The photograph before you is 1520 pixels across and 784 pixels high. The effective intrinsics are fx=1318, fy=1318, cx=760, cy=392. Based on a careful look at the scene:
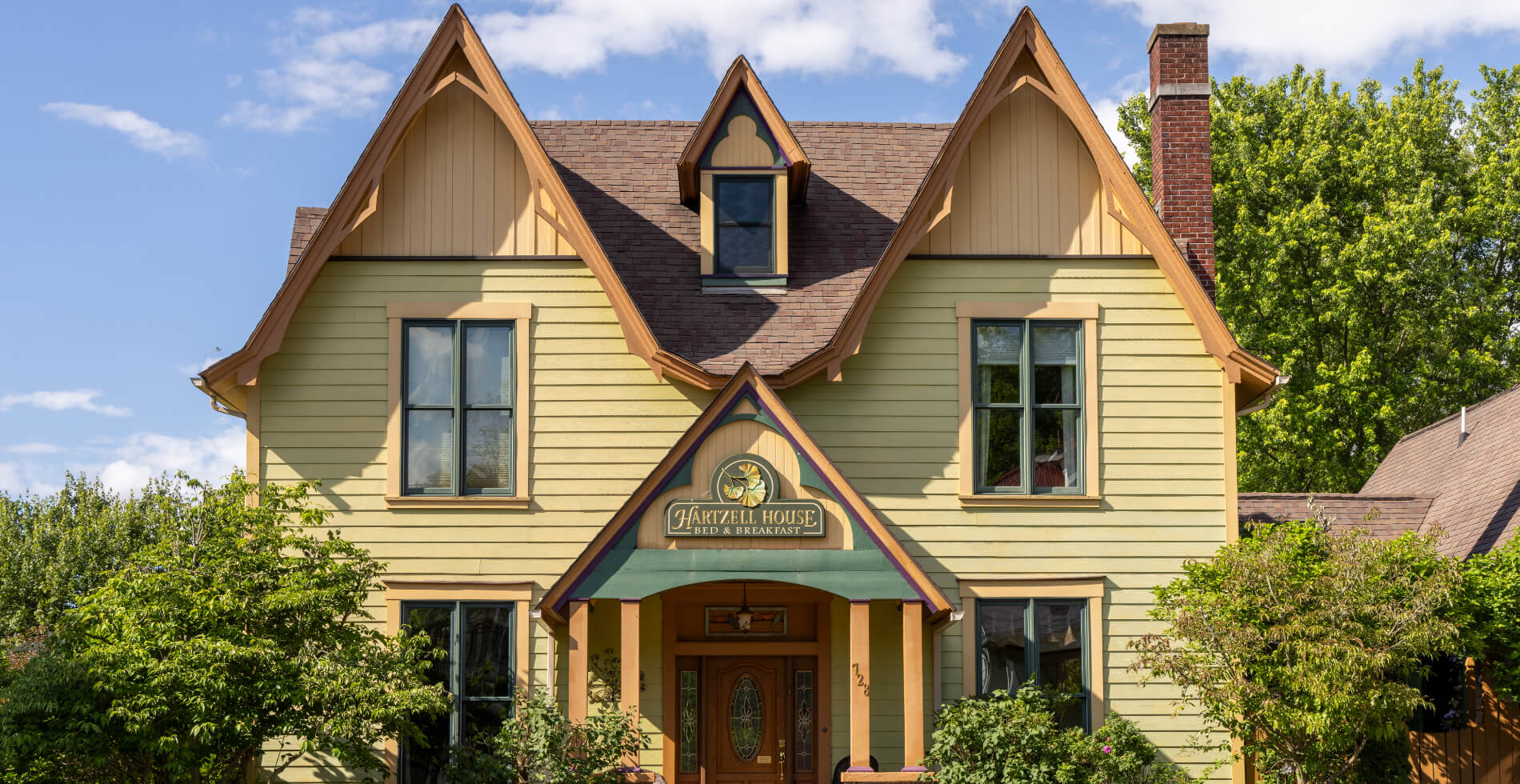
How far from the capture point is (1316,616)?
12.8 metres

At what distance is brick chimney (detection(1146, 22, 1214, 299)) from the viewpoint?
1656cm

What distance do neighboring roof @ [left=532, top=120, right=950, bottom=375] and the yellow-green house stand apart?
87 millimetres

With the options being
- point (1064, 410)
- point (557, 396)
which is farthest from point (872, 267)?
point (557, 396)

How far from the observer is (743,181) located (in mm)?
15969

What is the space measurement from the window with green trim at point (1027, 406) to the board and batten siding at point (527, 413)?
3284 millimetres

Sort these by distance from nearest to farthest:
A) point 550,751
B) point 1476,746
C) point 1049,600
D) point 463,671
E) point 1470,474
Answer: point 550,751
point 463,671
point 1049,600
point 1476,746
point 1470,474

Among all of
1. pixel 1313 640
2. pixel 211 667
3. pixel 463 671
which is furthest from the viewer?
pixel 463 671

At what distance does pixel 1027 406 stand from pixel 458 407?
21.4 feet

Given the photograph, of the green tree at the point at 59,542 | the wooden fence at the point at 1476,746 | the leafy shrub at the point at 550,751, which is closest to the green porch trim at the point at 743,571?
the leafy shrub at the point at 550,751

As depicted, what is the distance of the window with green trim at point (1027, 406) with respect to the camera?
49.6ft

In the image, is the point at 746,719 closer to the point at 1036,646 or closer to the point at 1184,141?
the point at 1036,646

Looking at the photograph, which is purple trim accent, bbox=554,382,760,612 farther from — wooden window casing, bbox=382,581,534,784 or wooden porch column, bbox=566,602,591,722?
wooden window casing, bbox=382,581,534,784

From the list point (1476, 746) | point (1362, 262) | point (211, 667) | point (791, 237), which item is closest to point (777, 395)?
point (791, 237)

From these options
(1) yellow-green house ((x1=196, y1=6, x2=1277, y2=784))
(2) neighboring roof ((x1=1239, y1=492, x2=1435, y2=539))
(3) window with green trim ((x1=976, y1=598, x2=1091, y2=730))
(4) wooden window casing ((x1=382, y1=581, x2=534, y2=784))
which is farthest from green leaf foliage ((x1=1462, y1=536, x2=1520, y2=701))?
(4) wooden window casing ((x1=382, y1=581, x2=534, y2=784))
